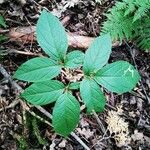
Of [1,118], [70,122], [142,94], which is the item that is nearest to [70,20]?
[142,94]

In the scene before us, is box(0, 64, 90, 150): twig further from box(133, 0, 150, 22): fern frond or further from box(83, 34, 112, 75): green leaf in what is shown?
box(133, 0, 150, 22): fern frond

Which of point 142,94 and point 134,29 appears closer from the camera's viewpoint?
point 142,94

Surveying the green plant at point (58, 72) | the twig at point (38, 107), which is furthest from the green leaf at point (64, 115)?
the twig at point (38, 107)

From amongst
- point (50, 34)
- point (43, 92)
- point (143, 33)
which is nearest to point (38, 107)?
point (43, 92)

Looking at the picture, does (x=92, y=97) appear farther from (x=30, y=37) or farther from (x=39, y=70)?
(x=30, y=37)

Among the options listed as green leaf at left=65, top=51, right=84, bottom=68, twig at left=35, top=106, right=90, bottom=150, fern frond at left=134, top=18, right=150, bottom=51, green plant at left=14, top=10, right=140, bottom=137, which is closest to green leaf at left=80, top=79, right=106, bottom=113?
green plant at left=14, top=10, right=140, bottom=137

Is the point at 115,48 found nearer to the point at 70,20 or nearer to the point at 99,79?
the point at 70,20

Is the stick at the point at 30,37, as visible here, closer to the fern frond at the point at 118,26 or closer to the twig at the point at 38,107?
the fern frond at the point at 118,26
